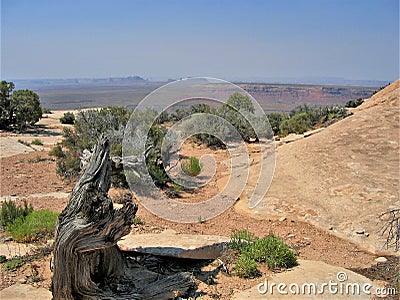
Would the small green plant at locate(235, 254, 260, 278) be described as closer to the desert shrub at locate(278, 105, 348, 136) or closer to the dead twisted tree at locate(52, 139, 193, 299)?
the dead twisted tree at locate(52, 139, 193, 299)

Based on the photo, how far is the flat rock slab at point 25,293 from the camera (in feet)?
14.5

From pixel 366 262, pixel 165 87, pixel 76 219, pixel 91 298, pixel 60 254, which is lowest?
pixel 366 262

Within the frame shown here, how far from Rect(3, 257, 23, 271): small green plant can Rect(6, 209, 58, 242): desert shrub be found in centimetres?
82

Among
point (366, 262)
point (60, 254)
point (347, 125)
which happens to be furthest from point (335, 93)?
point (60, 254)

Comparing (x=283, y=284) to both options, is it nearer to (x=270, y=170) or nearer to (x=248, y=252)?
(x=248, y=252)

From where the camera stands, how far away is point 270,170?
10820 mm

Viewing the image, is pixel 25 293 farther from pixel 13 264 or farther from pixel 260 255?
pixel 260 255

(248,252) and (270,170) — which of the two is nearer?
(248,252)

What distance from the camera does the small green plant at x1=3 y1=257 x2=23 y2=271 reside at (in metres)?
5.20

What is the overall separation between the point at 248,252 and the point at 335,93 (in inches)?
2088

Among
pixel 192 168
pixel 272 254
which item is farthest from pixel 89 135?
pixel 272 254

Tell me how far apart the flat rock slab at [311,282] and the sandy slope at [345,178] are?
192 centimetres

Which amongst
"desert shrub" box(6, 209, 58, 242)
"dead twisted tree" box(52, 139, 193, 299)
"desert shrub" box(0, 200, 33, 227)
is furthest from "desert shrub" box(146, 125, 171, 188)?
"dead twisted tree" box(52, 139, 193, 299)

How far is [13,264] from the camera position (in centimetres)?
523
